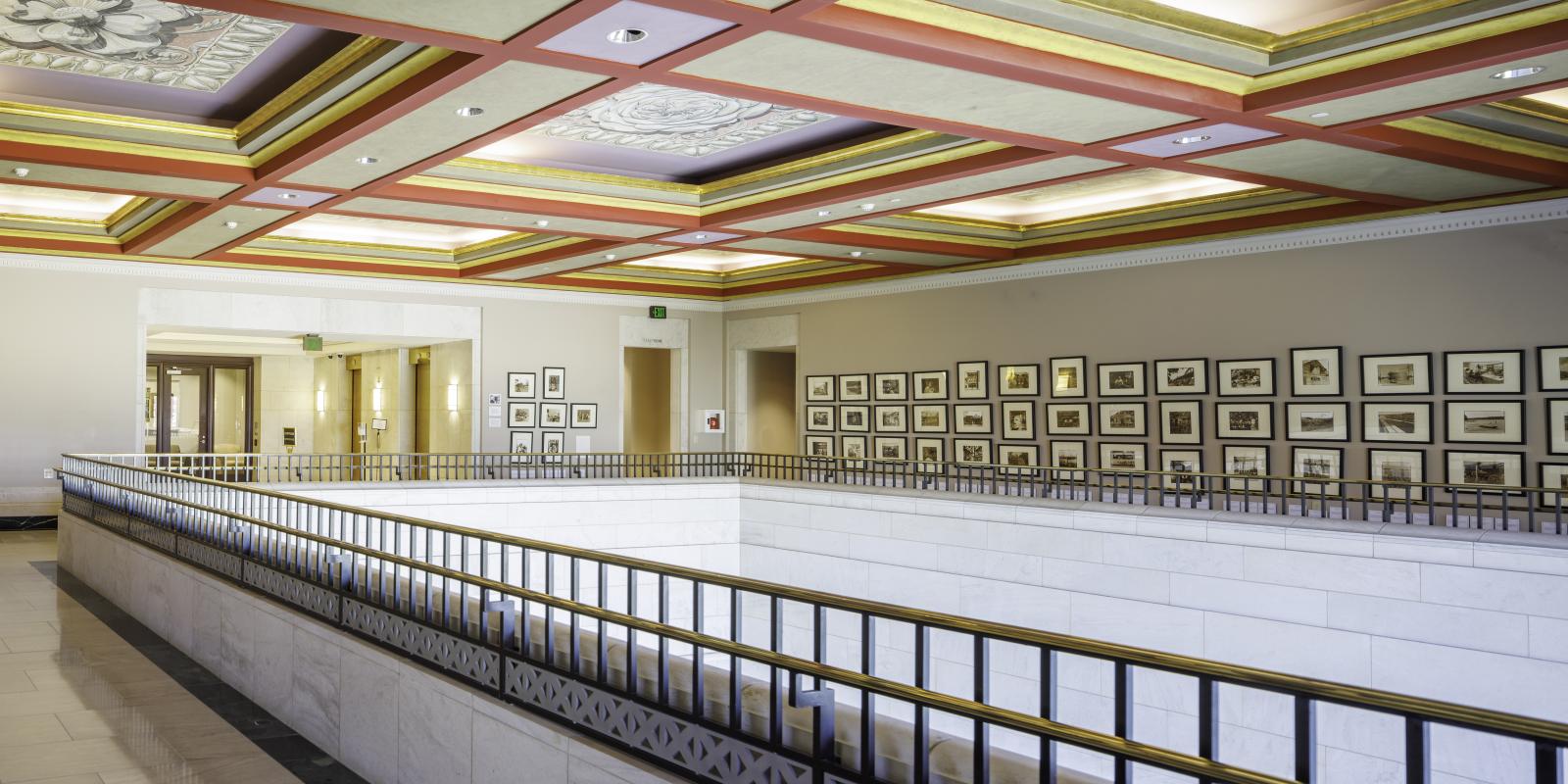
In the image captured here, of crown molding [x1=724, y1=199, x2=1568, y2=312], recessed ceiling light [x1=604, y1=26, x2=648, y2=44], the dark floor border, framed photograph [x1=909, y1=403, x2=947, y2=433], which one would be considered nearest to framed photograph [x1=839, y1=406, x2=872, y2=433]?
Result: framed photograph [x1=909, y1=403, x2=947, y2=433]

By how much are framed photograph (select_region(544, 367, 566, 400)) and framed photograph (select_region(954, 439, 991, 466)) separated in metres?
7.10

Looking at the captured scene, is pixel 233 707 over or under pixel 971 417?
under

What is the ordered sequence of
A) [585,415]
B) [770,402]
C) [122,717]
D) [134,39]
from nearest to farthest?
[122,717], [134,39], [585,415], [770,402]

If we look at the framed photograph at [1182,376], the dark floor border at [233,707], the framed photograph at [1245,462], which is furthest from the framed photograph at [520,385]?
the framed photograph at [1245,462]

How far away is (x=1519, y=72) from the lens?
6742 millimetres

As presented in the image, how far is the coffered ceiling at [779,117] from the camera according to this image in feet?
Result: 20.4

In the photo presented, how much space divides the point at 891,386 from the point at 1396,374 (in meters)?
7.60

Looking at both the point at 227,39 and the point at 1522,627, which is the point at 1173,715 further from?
the point at 227,39

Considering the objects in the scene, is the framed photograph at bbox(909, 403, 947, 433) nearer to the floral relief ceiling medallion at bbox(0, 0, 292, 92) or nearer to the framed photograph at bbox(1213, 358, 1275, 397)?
the framed photograph at bbox(1213, 358, 1275, 397)

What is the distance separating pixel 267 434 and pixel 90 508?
50.0 feet

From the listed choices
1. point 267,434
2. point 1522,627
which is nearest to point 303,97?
point 1522,627

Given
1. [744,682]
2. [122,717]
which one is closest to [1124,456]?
[744,682]

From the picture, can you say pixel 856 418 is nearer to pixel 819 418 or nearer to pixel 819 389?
pixel 819 418

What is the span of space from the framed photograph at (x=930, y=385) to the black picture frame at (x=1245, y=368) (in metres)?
4.41
